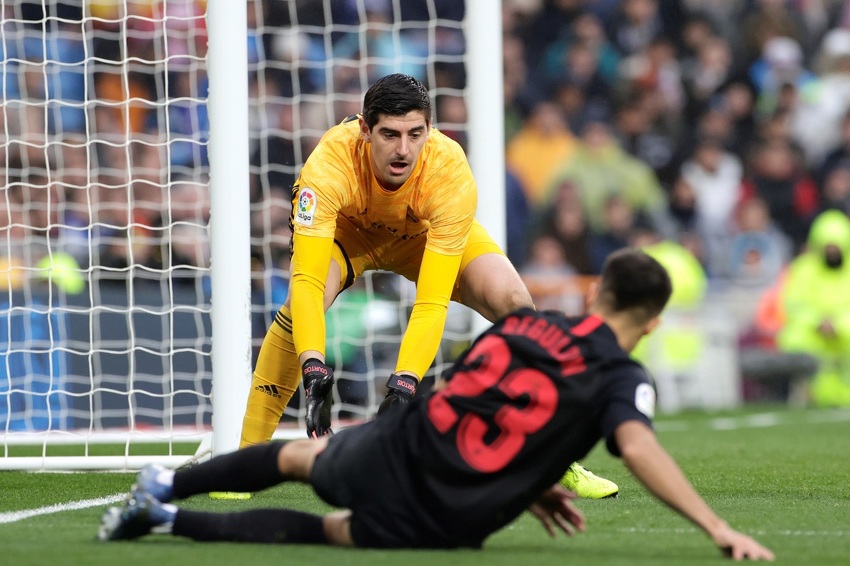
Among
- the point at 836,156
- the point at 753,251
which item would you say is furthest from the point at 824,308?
the point at 836,156

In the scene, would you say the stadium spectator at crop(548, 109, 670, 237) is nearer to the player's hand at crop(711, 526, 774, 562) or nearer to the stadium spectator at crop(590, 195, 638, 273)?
the stadium spectator at crop(590, 195, 638, 273)

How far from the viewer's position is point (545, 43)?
50.0 feet

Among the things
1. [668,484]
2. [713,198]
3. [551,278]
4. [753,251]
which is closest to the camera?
[668,484]

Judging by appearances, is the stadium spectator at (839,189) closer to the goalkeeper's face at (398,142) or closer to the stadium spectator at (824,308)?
the stadium spectator at (824,308)

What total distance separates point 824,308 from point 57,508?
10.6 metres

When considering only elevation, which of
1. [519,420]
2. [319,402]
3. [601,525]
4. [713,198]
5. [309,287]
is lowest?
[601,525]

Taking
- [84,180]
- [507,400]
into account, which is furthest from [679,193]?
[507,400]

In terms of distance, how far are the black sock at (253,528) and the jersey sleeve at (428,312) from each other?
1334mm

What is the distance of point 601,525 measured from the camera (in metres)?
4.64

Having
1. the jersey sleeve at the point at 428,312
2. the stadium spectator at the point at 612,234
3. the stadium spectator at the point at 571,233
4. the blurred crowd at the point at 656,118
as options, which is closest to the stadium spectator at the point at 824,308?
the blurred crowd at the point at 656,118

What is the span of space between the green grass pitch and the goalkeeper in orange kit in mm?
543

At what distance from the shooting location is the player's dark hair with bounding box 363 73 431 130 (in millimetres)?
5176

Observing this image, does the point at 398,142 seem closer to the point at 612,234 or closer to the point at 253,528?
the point at 253,528

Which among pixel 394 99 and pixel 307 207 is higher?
pixel 394 99
